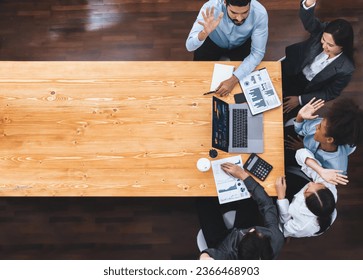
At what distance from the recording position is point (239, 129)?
8.02 feet

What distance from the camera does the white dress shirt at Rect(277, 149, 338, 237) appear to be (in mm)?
2293

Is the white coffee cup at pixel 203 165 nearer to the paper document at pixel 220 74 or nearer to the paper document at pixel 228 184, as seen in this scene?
the paper document at pixel 228 184

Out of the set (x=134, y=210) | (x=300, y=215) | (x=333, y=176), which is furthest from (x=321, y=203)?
(x=134, y=210)

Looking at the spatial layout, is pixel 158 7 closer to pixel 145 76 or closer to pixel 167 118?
pixel 145 76

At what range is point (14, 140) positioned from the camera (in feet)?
8.00

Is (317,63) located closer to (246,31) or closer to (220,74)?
(246,31)

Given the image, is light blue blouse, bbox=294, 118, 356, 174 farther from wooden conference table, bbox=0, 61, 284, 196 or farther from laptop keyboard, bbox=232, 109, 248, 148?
laptop keyboard, bbox=232, 109, 248, 148

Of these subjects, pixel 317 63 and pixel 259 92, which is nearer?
pixel 259 92

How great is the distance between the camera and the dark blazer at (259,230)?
2.33m

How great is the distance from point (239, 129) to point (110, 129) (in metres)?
0.84

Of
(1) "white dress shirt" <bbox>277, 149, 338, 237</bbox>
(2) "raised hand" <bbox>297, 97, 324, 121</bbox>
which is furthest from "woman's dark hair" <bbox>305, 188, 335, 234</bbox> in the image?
(2) "raised hand" <bbox>297, 97, 324, 121</bbox>

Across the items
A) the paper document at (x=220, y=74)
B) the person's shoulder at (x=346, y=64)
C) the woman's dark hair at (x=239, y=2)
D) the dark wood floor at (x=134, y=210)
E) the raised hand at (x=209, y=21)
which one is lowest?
the dark wood floor at (x=134, y=210)

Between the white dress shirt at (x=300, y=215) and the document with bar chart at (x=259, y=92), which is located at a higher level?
the document with bar chart at (x=259, y=92)

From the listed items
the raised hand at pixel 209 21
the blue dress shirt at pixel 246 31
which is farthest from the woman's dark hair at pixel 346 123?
the raised hand at pixel 209 21
